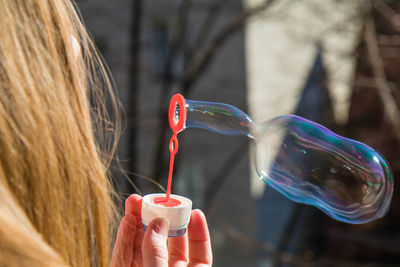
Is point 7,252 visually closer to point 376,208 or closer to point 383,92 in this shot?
point 376,208

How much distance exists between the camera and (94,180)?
85cm

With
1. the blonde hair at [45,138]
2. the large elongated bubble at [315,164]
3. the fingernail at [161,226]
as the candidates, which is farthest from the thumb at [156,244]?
the large elongated bubble at [315,164]

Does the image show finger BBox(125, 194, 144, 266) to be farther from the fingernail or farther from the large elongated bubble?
the large elongated bubble

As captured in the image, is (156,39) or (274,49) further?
(274,49)

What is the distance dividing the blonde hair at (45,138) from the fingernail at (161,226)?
12cm

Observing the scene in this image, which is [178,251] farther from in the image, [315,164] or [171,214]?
[315,164]

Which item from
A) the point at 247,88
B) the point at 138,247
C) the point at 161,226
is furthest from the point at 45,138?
the point at 247,88

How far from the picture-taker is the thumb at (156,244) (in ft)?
2.68

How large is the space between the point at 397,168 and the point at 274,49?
2.45 m

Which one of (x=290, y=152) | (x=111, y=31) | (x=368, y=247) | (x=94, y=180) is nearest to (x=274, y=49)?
(x=111, y=31)

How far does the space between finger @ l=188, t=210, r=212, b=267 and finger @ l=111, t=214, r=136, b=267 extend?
0.14 meters

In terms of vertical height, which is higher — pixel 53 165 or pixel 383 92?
pixel 53 165

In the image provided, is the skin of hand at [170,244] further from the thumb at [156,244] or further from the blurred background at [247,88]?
the blurred background at [247,88]

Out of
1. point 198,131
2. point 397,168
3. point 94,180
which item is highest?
point 94,180
